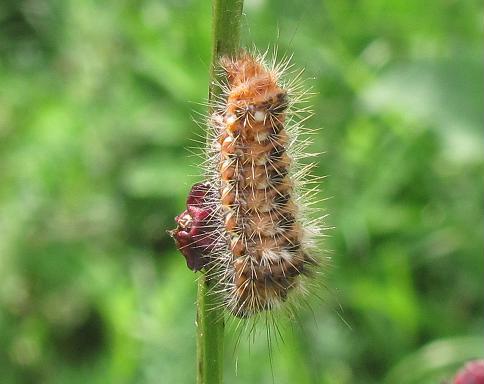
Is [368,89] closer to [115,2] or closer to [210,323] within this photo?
[115,2]

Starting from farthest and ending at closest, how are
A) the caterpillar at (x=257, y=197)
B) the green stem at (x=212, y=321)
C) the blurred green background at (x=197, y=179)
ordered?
the blurred green background at (x=197, y=179), the caterpillar at (x=257, y=197), the green stem at (x=212, y=321)

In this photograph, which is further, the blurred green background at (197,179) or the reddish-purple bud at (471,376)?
the blurred green background at (197,179)

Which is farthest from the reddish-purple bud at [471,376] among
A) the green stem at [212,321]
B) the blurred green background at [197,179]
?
the blurred green background at [197,179]

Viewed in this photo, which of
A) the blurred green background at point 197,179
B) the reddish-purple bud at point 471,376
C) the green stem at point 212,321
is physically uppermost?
the blurred green background at point 197,179

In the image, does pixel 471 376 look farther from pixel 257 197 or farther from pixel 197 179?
pixel 197 179

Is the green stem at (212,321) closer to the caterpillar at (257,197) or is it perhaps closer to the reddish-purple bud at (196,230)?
the reddish-purple bud at (196,230)

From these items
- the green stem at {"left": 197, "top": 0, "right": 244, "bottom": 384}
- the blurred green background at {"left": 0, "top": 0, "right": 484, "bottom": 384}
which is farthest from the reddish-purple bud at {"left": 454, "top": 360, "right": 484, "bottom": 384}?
the blurred green background at {"left": 0, "top": 0, "right": 484, "bottom": 384}

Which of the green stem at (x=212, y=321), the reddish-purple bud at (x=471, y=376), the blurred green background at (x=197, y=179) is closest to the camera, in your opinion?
the green stem at (x=212, y=321)

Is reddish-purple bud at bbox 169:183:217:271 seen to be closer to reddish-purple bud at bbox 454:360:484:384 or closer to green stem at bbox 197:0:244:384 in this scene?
green stem at bbox 197:0:244:384
